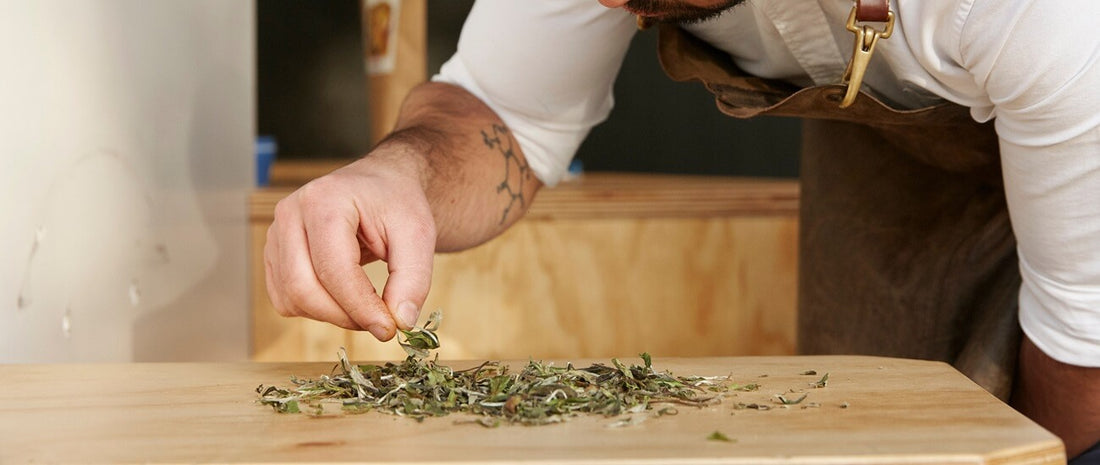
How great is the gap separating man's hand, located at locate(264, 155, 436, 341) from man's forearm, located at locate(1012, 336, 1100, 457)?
0.57 meters

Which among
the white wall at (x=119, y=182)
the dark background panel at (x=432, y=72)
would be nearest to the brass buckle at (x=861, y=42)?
the white wall at (x=119, y=182)

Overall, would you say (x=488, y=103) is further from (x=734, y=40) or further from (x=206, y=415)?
(x=206, y=415)

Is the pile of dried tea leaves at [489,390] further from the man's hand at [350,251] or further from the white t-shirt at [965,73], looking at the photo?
the white t-shirt at [965,73]

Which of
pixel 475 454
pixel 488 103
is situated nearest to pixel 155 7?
pixel 488 103

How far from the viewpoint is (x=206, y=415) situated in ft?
2.23

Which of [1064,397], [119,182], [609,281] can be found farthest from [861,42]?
[609,281]

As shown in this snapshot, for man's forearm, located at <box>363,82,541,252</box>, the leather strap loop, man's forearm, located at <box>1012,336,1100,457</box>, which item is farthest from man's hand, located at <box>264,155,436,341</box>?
man's forearm, located at <box>1012,336,1100,457</box>

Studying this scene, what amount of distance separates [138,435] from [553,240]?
1245mm

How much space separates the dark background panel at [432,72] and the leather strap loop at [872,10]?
189 centimetres

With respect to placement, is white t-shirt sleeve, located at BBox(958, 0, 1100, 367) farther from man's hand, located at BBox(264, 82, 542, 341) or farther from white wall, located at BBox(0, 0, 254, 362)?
white wall, located at BBox(0, 0, 254, 362)

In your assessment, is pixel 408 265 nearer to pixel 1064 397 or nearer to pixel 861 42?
pixel 861 42

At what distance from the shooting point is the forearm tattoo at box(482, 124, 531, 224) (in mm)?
1260

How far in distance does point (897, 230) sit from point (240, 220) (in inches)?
39.3

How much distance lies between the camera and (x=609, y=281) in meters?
1.86
